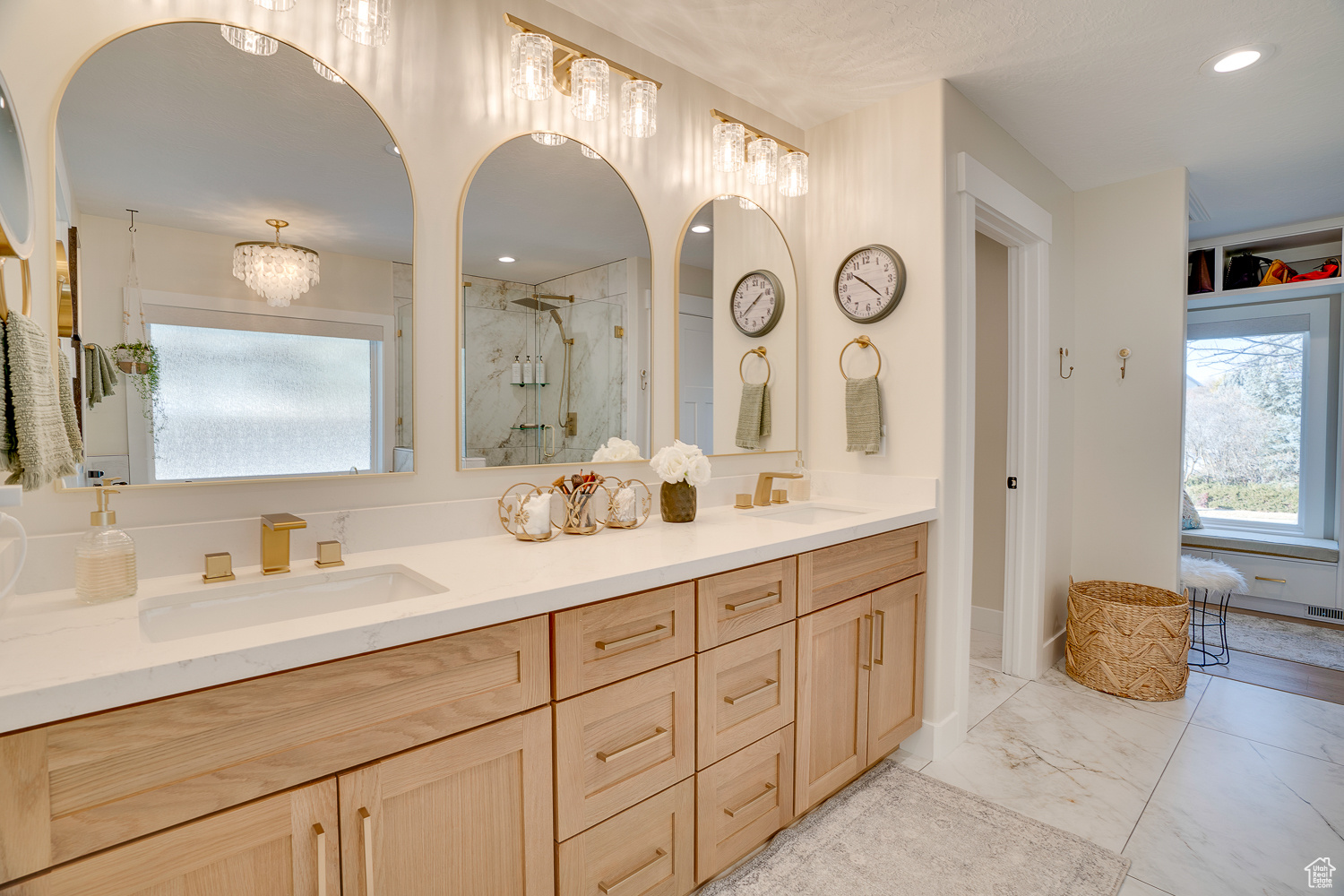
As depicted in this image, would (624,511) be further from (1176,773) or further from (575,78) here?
Answer: (1176,773)

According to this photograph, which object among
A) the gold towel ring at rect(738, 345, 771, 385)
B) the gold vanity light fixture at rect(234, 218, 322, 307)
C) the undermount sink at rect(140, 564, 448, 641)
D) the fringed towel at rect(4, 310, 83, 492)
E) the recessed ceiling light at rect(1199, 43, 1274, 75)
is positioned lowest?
the undermount sink at rect(140, 564, 448, 641)

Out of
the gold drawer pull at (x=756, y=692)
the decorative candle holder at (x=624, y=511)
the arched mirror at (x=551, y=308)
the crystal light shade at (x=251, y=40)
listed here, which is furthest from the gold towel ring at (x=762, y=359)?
the crystal light shade at (x=251, y=40)

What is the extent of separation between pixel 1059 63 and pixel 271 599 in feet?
8.94

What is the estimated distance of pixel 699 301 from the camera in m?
2.24

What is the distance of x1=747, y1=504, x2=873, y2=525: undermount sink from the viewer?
221 cm

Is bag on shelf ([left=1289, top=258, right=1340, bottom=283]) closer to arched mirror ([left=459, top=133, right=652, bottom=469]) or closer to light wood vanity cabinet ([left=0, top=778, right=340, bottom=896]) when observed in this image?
arched mirror ([left=459, top=133, right=652, bottom=469])

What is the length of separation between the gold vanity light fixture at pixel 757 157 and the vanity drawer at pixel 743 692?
1572 millimetres

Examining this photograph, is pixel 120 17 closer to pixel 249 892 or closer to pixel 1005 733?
pixel 249 892

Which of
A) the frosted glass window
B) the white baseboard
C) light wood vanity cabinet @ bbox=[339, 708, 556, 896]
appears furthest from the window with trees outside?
the frosted glass window

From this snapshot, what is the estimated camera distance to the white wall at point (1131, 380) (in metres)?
3.00

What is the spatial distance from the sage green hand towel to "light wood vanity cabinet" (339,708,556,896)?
158 cm

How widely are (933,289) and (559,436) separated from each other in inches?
54.2

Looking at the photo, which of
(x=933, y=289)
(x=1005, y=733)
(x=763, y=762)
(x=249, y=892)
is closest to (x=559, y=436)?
(x=763, y=762)

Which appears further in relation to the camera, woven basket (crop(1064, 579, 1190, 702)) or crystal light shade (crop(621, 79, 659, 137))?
woven basket (crop(1064, 579, 1190, 702))
